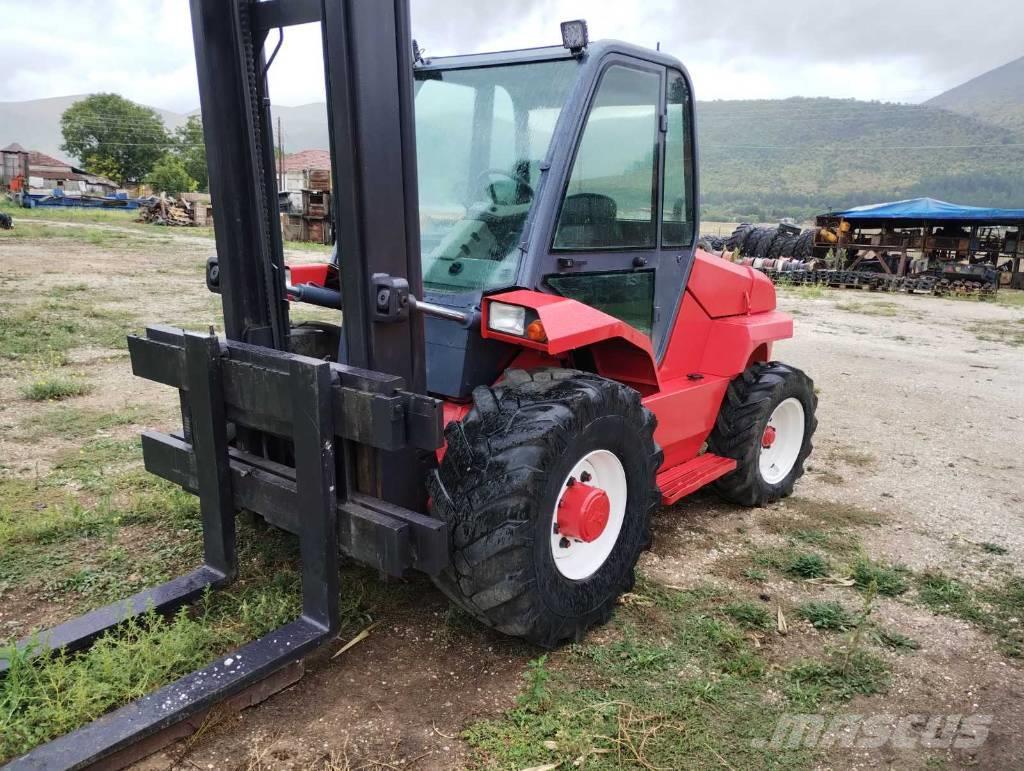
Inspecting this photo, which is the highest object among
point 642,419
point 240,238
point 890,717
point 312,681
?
point 240,238

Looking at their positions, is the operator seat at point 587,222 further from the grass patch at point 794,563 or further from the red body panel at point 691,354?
the grass patch at point 794,563

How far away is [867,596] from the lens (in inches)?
146

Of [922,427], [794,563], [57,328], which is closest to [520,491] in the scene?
[794,563]

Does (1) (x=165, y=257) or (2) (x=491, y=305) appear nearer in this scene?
(2) (x=491, y=305)

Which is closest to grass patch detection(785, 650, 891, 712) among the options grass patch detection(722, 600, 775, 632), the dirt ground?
the dirt ground

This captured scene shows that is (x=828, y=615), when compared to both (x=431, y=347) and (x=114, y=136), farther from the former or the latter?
(x=114, y=136)

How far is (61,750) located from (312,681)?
86 centimetres

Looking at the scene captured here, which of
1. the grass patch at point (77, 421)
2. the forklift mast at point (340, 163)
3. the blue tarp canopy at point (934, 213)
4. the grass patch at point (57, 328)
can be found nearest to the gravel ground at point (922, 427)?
the forklift mast at point (340, 163)

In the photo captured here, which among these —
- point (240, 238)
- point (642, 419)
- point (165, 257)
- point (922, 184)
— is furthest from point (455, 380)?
point (922, 184)

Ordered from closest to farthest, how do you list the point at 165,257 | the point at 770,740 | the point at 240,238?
the point at 770,740
the point at 240,238
the point at 165,257

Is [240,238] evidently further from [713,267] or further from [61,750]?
[713,267]

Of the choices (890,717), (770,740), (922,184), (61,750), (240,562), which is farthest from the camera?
(922,184)

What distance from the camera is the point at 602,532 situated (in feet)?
10.9

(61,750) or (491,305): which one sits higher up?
(491,305)
